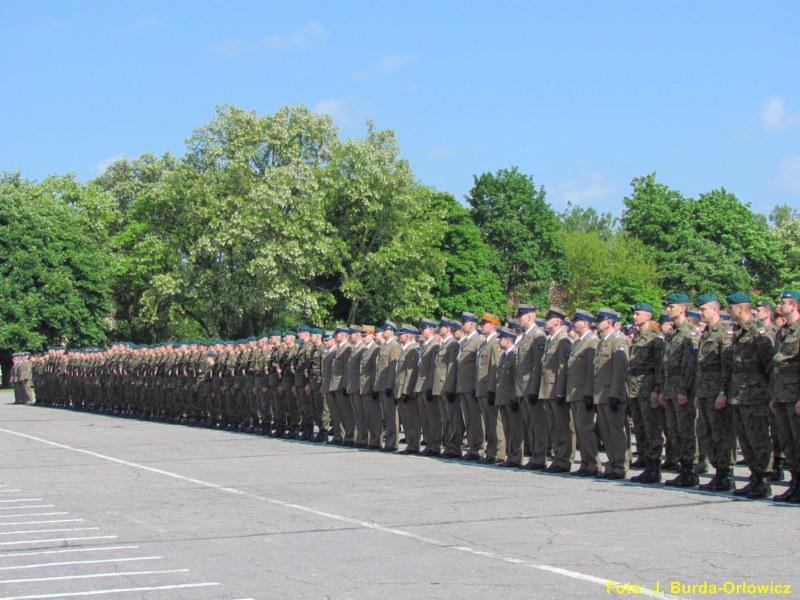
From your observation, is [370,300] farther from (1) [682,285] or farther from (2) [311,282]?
(1) [682,285]

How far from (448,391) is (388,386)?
1.95 metres

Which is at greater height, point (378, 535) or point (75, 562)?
point (378, 535)

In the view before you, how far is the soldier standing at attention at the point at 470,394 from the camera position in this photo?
17.0 m

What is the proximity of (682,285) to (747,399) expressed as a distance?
6122cm

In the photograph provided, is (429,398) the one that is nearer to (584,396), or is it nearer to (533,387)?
(533,387)

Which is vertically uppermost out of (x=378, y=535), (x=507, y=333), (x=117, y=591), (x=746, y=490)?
(x=507, y=333)

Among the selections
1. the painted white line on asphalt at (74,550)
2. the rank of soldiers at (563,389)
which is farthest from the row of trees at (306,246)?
the painted white line on asphalt at (74,550)

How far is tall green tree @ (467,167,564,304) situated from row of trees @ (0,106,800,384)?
10 cm

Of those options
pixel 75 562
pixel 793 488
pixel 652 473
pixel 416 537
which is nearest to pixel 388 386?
pixel 652 473

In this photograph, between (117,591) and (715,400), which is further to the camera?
(715,400)

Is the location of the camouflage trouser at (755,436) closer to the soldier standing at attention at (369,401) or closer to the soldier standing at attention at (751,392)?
the soldier standing at attention at (751,392)

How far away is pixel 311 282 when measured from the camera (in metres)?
58.2

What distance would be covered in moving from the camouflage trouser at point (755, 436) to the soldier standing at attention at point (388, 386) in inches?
322

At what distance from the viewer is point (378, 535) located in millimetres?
9367
